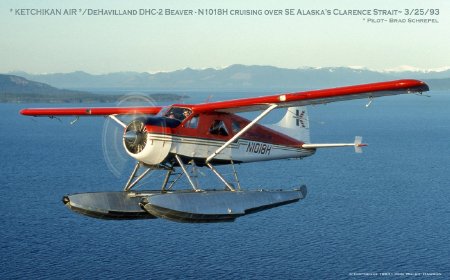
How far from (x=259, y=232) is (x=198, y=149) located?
48.2m

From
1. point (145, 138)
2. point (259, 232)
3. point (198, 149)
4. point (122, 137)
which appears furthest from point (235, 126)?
point (259, 232)

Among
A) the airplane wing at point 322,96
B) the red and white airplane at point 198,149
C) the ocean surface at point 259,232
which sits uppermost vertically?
the airplane wing at point 322,96

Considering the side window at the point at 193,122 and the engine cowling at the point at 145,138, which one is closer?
the engine cowling at the point at 145,138

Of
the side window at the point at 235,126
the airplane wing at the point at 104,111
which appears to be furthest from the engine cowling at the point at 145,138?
the airplane wing at the point at 104,111

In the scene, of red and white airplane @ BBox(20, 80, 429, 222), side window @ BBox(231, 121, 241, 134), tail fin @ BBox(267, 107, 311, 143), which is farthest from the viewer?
tail fin @ BBox(267, 107, 311, 143)

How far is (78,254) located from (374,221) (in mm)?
33221

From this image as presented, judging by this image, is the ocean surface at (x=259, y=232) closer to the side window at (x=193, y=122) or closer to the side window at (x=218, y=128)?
the side window at (x=218, y=128)

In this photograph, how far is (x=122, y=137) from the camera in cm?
2330

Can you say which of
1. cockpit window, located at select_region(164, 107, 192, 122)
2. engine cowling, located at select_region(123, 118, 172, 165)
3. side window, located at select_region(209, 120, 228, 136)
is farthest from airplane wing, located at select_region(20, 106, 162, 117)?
engine cowling, located at select_region(123, 118, 172, 165)

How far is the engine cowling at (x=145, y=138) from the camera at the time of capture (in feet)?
72.8

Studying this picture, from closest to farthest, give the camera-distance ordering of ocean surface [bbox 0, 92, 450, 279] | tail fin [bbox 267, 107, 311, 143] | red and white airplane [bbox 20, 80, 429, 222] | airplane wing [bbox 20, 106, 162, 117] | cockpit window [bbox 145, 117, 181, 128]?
1. red and white airplane [bbox 20, 80, 429, 222]
2. cockpit window [bbox 145, 117, 181, 128]
3. airplane wing [bbox 20, 106, 162, 117]
4. tail fin [bbox 267, 107, 311, 143]
5. ocean surface [bbox 0, 92, 450, 279]

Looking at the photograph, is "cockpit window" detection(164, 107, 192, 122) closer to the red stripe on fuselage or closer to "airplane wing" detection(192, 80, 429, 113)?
the red stripe on fuselage

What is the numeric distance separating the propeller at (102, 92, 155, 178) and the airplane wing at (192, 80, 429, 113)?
2428 millimetres

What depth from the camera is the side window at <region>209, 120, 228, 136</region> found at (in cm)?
2436
